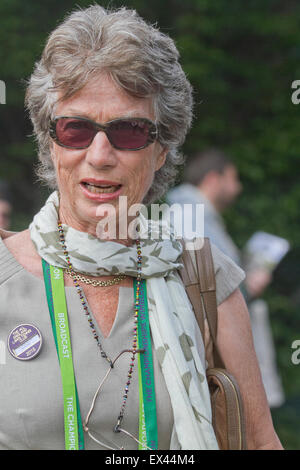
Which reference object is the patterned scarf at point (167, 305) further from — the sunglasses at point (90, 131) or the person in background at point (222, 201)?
the person in background at point (222, 201)

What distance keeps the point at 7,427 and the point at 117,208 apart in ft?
2.55

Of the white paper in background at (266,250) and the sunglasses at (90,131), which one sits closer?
the sunglasses at (90,131)

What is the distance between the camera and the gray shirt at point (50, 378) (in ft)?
6.79

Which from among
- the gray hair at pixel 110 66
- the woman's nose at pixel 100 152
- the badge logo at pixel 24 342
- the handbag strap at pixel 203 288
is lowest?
the badge logo at pixel 24 342

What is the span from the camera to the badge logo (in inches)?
83.2

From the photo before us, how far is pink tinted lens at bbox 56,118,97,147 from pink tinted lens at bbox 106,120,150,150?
0.06 m

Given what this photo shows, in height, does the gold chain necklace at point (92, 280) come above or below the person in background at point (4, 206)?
below

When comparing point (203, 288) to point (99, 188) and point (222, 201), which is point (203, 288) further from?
point (222, 201)

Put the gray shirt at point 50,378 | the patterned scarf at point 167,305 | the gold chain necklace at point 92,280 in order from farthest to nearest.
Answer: the gold chain necklace at point 92,280, the patterned scarf at point 167,305, the gray shirt at point 50,378

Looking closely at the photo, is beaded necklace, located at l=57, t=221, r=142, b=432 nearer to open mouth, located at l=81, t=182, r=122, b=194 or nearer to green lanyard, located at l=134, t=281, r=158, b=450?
green lanyard, located at l=134, t=281, r=158, b=450

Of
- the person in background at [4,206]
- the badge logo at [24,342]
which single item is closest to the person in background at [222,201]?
the person in background at [4,206]

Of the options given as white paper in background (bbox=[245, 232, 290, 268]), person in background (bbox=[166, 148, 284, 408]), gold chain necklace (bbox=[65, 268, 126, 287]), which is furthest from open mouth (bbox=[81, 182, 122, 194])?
white paper in background (bbox=[245, 232, 290, 268])

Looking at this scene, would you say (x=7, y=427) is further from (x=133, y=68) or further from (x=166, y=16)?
(x=166, y=16)

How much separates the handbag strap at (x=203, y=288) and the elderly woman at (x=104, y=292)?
3cm
